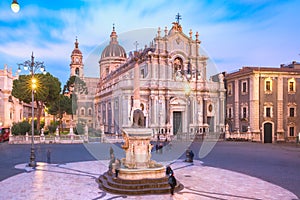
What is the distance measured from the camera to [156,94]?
39.8 meters

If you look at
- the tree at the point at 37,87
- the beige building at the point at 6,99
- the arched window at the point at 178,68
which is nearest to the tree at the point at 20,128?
the tree at the point at 37,87

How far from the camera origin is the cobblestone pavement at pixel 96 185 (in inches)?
440

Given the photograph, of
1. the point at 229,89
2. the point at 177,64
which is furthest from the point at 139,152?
the point at 229,89

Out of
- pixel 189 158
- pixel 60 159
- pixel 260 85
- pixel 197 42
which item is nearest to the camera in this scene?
pixel 189 158

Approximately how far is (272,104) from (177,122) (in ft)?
43.7

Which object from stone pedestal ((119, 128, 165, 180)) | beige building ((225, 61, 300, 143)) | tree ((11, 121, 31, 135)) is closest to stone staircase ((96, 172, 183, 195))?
stone pedestal ((119, 128, 165, 180))

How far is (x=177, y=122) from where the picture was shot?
4206cm

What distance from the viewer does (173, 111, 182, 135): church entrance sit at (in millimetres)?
41406

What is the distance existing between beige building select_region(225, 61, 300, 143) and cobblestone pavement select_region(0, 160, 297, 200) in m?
22.4

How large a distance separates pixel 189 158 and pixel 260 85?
2184cm

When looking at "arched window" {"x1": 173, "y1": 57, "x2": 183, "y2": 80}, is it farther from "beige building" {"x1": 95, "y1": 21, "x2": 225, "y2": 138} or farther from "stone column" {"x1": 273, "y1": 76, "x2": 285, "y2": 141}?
"stone column" {"x1": 273, "y1": 76, "x2": 285, "y2": 141}

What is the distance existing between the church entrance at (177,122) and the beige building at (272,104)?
7.91 meters

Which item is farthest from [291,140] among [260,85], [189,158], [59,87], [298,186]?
[59,87]

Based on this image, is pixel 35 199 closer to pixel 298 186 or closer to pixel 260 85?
pixel 298 186
